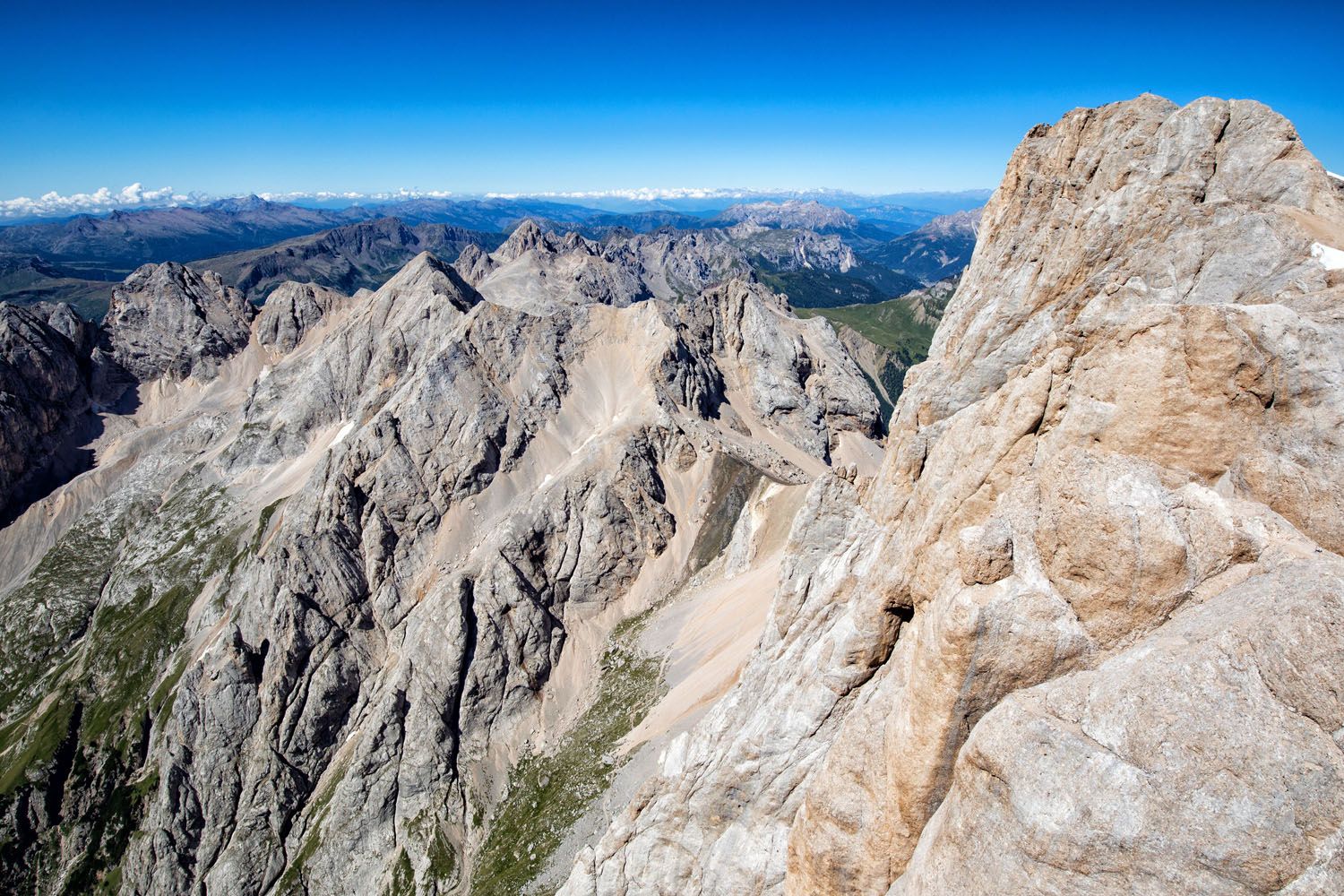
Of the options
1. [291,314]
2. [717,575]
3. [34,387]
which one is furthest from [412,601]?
[34,387]

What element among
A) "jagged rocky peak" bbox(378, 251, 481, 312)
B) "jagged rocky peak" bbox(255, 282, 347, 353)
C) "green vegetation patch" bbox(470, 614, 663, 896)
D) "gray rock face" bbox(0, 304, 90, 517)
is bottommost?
"green vegetation patch" bbox(470, 614, 663, 896)

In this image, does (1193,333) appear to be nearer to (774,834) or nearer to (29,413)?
(774,834)

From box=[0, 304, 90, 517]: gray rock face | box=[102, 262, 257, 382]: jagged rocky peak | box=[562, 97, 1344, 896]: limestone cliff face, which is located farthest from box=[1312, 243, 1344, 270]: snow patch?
box=[102, 262, 257, 382]: jagged rocky peak

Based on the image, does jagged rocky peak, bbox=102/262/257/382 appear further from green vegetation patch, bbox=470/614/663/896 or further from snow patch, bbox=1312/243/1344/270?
snow patch, bbox=1312/243/1344/270

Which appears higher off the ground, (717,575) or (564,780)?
(717,575)

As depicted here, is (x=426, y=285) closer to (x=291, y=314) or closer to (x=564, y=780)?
(x=291, y=314)

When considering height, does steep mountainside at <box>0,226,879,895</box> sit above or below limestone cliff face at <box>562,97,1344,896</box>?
below
